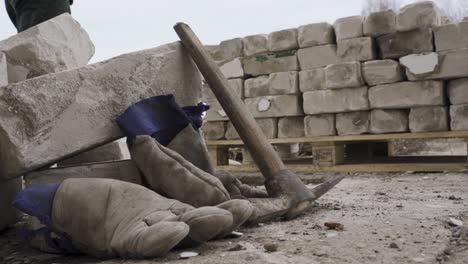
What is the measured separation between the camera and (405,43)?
5391mm

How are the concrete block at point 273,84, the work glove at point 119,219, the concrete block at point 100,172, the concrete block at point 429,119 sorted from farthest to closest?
1. the concrete block at point 273,84
2. the concrete block at point 429,119
3. the concrete block at point 100,172
4. the work glove at point 119,219

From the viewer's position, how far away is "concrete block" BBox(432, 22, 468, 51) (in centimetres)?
509

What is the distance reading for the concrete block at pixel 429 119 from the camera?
5145 millimetres

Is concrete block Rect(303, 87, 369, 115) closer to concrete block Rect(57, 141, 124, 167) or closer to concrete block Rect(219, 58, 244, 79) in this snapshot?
concrete block Rect(219, 58, 244, 79)

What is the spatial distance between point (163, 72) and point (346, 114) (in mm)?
3313

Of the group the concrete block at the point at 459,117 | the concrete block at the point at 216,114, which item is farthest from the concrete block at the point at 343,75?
the concrete block at the point at 216,114

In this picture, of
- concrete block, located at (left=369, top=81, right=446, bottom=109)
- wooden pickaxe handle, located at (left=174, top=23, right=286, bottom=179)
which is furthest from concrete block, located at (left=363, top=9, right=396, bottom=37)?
wooden pickaxe handle, located at (left=174, top=23, right=286, bottom=179)

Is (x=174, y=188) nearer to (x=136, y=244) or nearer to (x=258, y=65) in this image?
(x=136, y=244)

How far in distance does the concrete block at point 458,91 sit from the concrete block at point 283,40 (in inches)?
74.2

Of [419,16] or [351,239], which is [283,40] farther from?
[351,239]

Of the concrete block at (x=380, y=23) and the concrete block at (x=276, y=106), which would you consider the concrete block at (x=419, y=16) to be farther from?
the concrete block at (x=276, y=106)

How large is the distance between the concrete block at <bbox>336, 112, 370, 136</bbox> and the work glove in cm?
396

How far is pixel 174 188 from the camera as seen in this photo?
222 centimetres

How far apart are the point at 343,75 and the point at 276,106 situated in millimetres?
935
